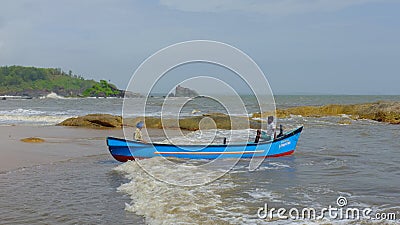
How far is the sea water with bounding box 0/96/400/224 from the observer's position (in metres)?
8.19

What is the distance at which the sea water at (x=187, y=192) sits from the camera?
322 inches

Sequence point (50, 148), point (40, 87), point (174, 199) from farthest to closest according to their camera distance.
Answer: point (40, 87)
point (50, 148)
point (174, 199)

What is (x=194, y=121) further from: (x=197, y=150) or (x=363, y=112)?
(x=363, y=112)

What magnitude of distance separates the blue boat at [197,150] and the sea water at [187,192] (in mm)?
489

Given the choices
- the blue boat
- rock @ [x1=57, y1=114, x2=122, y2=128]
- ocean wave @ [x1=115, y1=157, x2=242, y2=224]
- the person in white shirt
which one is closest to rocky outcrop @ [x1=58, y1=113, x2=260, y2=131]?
rock @ [x1=57, y1=114, x2=122, y2=128]

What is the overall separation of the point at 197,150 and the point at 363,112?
3230 centimetres

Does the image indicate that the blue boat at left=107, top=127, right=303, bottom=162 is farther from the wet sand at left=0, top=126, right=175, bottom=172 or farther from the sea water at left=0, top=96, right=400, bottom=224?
the wet sand at left=0, top=126, right=175, bottom=172

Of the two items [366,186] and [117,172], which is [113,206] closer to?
[117,172]

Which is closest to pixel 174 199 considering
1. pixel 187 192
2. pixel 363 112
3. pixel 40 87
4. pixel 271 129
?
pixel 187 192

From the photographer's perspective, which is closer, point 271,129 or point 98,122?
point 271,129

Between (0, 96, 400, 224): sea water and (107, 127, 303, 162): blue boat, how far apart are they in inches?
19.2

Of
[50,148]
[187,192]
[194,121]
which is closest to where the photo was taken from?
[187,192]

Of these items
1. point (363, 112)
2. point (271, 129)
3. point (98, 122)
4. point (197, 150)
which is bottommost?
point (197, 150)

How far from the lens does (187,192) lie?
10.1 m
